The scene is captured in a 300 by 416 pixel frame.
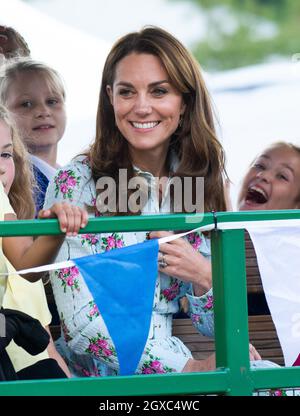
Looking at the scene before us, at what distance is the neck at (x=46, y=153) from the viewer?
561 centimetres

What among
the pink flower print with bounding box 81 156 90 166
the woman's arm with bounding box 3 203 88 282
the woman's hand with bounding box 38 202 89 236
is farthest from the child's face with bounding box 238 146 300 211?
the woman's hand with bounding box 38 202 89 236

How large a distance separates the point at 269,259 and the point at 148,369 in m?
0.60

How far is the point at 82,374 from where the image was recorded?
437 centimetres

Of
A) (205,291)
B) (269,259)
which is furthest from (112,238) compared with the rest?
(269,259)

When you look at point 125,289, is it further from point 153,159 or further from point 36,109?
point 36,109

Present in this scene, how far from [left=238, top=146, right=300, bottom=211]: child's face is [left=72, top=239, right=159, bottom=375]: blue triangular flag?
1.86 m

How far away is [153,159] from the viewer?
181 inches

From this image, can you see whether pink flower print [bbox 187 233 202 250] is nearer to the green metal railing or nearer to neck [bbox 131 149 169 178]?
neck [bbox 131 149 169 178]

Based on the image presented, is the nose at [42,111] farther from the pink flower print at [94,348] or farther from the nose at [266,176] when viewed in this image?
the pink flower print at [94,348]

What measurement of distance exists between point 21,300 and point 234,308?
0.74 metres

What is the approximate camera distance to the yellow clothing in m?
3.97

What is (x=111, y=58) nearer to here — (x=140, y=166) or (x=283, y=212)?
(x=140, y=166)
